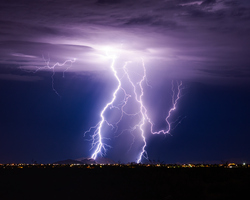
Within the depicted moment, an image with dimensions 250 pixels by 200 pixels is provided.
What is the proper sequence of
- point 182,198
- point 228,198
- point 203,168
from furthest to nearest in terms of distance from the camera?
point 203,168 < point 182,198 < point 228,198

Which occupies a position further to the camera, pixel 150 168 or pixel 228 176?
pixel 150 168

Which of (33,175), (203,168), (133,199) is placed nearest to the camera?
(133,199)

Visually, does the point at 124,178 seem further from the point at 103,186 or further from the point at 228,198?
the point at 228,198

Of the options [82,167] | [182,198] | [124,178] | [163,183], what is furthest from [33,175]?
[182,198]

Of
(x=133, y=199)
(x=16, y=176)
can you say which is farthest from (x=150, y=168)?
(x=16, y=176)

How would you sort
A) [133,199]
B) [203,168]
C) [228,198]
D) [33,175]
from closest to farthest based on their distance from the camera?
1. [228,198]
2. [133,199]
3. [203,168]
4. [33,175]

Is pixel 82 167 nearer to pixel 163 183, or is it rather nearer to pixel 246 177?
pixel 163 183
